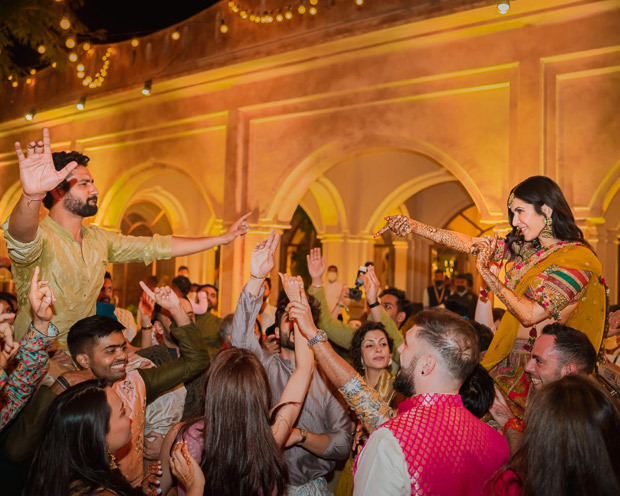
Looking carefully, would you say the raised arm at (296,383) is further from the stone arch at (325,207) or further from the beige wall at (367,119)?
the stone arch at (325,207)

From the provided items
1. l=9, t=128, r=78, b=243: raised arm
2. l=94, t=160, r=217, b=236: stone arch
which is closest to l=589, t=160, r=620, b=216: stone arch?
l=9, t=128, r=78, b=243: raised arm

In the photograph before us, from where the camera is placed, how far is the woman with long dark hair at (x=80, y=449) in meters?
2.43

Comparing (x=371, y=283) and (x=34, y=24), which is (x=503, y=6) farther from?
(x=34, y=24)

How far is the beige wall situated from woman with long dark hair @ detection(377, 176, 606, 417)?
539 centimetres

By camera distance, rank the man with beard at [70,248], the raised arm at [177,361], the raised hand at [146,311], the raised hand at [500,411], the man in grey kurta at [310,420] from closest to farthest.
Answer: the raised hand at [500,411]
the man in grey kurta at [310,420]
the raised arm at [177,361]
the man with beard at [70,248]
the raised hand at [146,311]

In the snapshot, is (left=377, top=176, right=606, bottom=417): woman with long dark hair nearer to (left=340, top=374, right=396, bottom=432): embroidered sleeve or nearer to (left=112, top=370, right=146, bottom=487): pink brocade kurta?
(left=340, top=374, right=396, bottom=432): embroidered sleeve

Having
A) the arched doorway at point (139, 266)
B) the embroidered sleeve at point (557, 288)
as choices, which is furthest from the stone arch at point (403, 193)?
the embroidered sleeve at point (557, 288)

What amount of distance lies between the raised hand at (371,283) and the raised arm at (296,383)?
2105 mm

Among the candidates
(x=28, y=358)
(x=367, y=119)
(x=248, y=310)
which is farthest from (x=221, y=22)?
(x=28, y=358)

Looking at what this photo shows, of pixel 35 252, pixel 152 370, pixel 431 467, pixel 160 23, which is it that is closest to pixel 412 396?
pixel 431 467

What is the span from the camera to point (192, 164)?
42.1 feet

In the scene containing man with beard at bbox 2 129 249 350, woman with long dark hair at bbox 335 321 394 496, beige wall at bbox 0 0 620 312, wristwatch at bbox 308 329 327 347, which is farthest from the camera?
beige wall at bbox 0 0 620 312

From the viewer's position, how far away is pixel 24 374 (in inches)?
123

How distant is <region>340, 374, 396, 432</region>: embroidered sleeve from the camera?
2.67m
